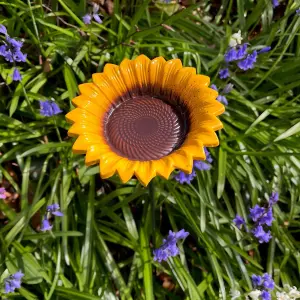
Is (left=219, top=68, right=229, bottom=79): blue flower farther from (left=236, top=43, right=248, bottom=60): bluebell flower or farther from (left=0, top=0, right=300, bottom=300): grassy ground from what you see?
(left=236, top=43, right=248, bottom=60): bluebell flower

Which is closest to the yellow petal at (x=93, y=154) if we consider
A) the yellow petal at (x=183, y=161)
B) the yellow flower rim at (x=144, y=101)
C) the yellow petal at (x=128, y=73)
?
the yellow flower rim at (x=144, y=101)

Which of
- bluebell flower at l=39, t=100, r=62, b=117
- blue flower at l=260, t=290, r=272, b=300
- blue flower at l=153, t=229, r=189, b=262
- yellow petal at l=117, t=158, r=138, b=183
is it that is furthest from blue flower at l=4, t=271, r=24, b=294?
blue flower at l=260, t=290, r=272, b=300

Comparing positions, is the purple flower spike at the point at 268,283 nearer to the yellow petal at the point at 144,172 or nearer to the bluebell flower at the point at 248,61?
the yellow petal at the point at 144,172

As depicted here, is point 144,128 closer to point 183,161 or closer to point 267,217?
point 183,161

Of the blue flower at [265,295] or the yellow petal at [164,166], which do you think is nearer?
the yellow petal at [164,166]

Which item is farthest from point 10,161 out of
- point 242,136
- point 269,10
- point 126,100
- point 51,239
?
point 269,10

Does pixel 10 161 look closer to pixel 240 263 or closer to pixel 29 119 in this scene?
pixel 29 119

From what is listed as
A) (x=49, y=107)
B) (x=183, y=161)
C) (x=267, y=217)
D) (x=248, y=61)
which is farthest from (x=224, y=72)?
(x=183, y=161)
